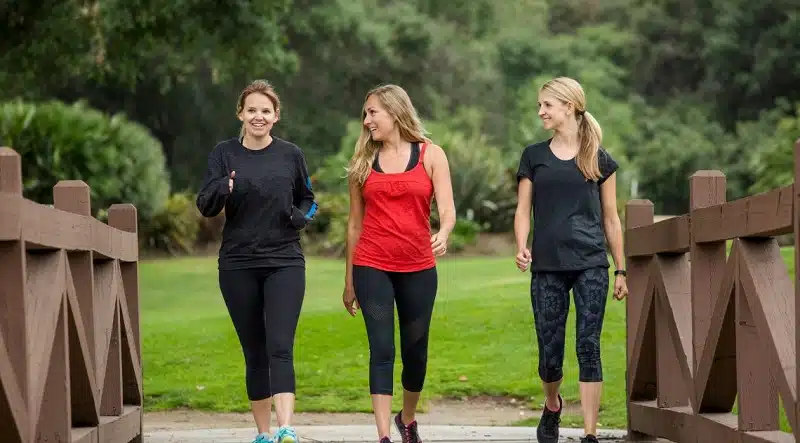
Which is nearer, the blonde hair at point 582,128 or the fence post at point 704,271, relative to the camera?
the fence post at point 704,271

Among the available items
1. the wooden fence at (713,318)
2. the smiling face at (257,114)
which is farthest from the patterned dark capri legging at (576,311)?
the smiling face at (257,114)

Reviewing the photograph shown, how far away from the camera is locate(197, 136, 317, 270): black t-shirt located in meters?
7.04

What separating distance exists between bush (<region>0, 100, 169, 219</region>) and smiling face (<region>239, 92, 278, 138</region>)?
16.3 meters

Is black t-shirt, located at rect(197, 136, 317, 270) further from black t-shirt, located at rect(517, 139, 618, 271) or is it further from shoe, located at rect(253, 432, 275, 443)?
black t-shirt, located at rect(517, 139, 618, 271)

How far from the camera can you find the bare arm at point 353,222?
23.4ft

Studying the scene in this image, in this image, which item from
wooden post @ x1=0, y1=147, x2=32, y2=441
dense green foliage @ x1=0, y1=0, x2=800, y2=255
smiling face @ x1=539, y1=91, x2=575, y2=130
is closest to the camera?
wooden post @ x1=0, y1=147, x2=32, y2=441

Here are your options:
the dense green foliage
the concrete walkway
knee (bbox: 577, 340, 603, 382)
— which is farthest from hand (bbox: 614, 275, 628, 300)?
the dense green foliage

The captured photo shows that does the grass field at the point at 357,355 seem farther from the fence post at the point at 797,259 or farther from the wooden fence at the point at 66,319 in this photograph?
the fence post at the point at 797,259

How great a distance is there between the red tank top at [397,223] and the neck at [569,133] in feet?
2.58

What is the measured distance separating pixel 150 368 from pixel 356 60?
3536cm

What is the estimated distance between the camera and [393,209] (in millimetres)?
7008

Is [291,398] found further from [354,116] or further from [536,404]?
[354,116]

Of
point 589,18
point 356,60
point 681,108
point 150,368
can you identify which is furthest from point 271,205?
point 589,18

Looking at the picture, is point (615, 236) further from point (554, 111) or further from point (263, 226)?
point (263, 226)
